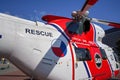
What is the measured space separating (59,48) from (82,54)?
50.8 inches

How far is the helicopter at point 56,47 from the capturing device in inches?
264

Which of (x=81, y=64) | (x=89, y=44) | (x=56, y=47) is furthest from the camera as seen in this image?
(x=89, y=44)

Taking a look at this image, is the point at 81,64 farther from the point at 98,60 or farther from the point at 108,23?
the point at 108,23

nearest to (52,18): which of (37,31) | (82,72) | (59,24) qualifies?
(59,24)

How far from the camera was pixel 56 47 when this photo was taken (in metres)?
7.62

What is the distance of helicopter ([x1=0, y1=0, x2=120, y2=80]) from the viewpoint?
22.0ft

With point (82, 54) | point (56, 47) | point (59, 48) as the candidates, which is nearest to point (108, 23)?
point (82, 54)

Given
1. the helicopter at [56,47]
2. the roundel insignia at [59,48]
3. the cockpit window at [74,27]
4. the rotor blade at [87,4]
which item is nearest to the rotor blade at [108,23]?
the helicopter at [56,47]

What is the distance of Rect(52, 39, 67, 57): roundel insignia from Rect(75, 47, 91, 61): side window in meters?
0.66

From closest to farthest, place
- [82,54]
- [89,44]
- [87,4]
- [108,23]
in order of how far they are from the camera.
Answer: [87,4] < [82,54] < [108,23] < [89,44]

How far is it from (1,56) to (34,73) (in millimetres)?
1325

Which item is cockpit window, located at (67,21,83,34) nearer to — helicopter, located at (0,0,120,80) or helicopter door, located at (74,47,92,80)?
helicopter, located at (0,0,120,80)

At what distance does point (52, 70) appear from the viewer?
23.8 feet

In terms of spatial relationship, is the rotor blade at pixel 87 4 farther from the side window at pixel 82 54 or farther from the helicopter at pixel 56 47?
the side window at pixel 82 54
